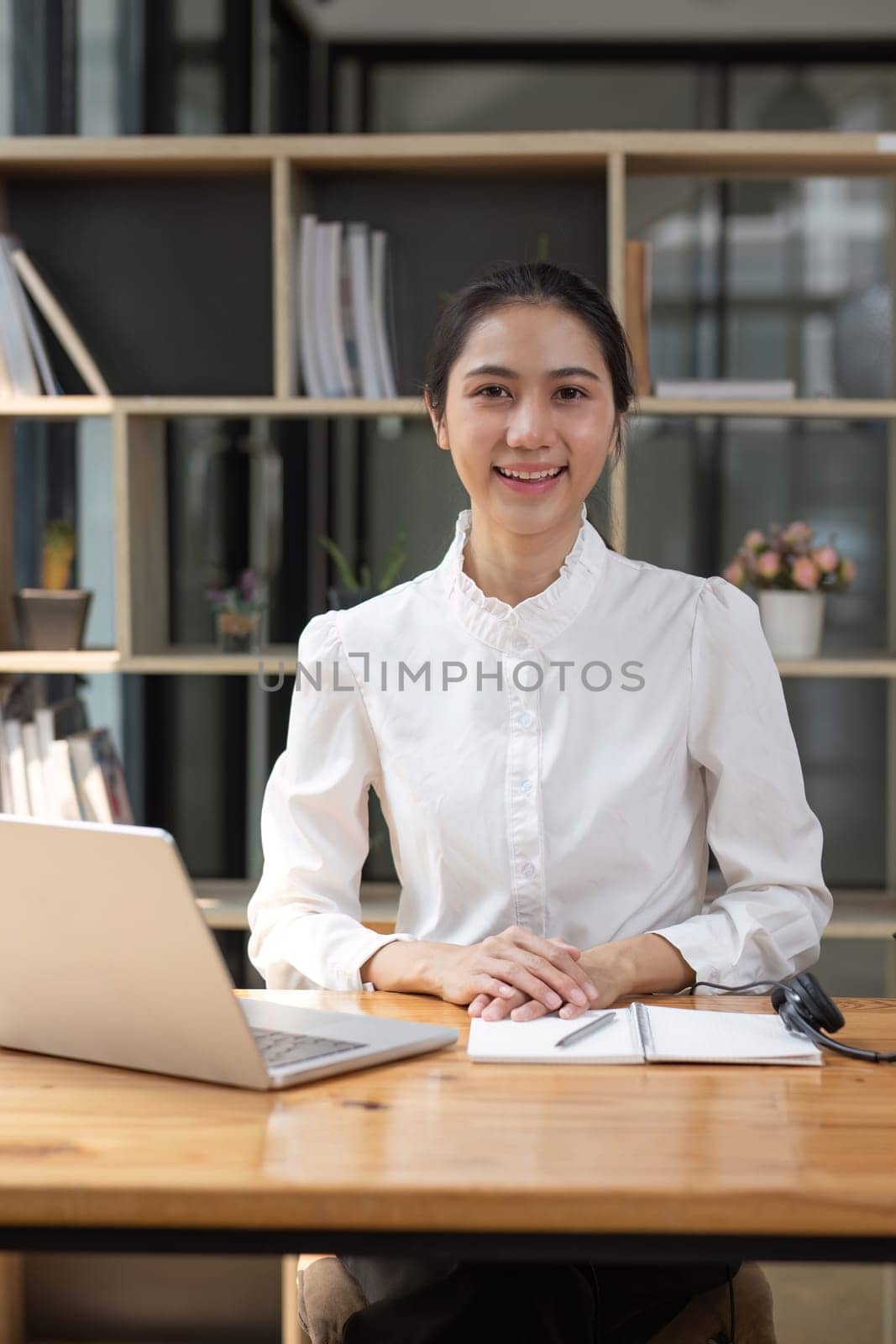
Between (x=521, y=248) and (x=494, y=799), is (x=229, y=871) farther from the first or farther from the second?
(x=494, y=799)

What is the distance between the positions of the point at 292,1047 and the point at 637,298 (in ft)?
6.48

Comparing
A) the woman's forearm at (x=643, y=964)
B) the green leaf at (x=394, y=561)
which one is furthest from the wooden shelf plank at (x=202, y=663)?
the woman's forearm at (x=643, y=964)

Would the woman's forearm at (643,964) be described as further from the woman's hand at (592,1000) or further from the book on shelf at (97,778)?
the book on shelf at (97,778)

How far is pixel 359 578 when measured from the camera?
341 centimetres

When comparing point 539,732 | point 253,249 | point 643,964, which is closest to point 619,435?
point 539,732

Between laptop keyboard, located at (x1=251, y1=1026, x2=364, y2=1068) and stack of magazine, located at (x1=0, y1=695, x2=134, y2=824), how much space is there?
1.74 metres

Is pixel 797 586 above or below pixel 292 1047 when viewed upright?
above

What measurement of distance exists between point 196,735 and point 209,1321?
1.54m

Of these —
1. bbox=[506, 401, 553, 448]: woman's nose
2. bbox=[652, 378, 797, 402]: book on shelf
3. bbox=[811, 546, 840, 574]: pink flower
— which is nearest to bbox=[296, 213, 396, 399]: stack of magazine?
bbox=[652, 378, 797, 402]: book on shelf

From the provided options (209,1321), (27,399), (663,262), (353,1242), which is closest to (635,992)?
(353,1242)

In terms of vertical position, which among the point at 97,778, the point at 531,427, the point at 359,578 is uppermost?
the point at 531,427

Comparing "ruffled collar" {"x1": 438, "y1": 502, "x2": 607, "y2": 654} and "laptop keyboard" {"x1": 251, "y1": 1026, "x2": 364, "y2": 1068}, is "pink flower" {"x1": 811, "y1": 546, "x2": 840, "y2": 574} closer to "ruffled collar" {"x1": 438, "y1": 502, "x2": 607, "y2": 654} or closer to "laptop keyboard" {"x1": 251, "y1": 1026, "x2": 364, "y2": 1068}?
"ruffled collar" {"x1": 438, "y1": 502, "x2": 607, "y2": 654}

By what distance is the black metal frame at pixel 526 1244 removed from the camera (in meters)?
0.91

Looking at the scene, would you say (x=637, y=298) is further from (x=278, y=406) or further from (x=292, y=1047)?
(x=292, y=1047)
